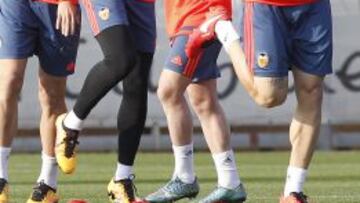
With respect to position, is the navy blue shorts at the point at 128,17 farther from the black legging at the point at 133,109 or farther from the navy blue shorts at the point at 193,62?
the navy blue shorts at the point at 193,62

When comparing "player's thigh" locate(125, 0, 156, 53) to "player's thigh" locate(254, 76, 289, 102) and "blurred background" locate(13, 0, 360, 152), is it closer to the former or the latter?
"player's thigh" locate(254, 76, 289, 102)

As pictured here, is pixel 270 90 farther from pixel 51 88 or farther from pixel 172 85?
pixel 51 88

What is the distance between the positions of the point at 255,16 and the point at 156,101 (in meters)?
10.0

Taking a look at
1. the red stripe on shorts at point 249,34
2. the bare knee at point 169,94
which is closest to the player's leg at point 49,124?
the bare knee at point 169,94

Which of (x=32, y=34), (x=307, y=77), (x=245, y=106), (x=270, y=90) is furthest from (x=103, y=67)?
(x=245, y=106)

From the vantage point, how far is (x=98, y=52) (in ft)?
63.3

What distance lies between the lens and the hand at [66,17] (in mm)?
9578

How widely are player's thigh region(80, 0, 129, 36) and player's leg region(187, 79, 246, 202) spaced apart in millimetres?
1010

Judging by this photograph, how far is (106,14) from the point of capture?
934 centimetres

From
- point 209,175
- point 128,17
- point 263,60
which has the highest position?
point 128,17

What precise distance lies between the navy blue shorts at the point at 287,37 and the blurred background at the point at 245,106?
958cm

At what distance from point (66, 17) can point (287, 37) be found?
4.81 ft

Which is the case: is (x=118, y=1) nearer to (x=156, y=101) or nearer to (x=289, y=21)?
(x=289, y=21)

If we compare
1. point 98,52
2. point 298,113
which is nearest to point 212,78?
point 298,113
